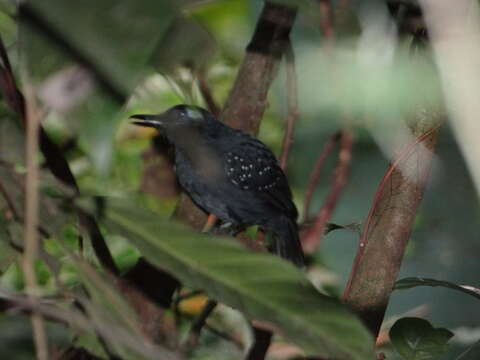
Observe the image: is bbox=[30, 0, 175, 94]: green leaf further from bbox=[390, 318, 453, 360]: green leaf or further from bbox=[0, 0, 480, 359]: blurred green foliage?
bbox=[390, 318, 453, 360]: green leaf

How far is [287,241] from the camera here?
4.11m

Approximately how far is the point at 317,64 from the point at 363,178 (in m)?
1.53

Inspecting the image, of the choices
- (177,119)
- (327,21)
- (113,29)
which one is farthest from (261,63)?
(113,29)

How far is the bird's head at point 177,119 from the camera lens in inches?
157

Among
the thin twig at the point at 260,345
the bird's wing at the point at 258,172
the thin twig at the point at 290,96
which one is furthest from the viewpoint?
the bird's wing at the point at 258,172

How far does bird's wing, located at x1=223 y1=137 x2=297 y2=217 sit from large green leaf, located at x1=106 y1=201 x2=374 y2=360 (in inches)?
114

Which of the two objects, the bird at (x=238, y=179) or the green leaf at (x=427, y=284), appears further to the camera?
the bird at (x=238, y=179)

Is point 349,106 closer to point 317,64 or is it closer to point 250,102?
point 317,64

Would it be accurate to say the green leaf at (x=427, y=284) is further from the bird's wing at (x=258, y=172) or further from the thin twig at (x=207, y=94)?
the bird's wing at (x=258, y=172)

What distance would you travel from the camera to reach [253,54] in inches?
126

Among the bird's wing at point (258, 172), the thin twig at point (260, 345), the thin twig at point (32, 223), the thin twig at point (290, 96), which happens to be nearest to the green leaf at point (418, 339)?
the thin twig at point (260, 345)

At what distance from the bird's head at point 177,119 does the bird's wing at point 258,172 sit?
265 mm

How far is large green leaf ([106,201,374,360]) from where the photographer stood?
107cm

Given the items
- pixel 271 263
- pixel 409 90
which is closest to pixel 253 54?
pixel 409 90
